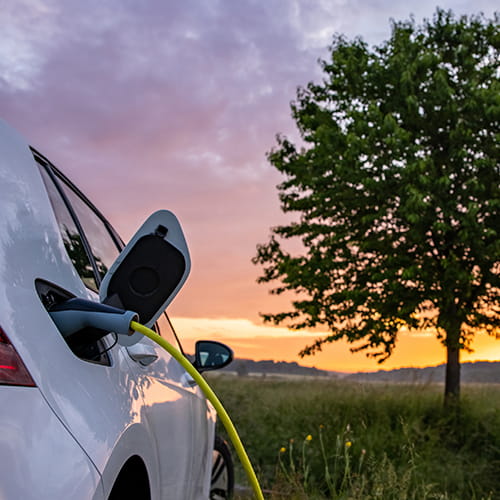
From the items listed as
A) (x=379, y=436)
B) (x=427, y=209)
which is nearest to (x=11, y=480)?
(x=379, y=436)

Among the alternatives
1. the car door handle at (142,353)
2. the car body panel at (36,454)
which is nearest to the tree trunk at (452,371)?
the car door handle at (142,353)

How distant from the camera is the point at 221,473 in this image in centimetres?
484

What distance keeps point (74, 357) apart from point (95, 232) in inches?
44.9

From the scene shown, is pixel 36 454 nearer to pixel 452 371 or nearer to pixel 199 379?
pixel 199 379

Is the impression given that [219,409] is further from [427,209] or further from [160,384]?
[427,209]

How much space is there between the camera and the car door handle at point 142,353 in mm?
2021

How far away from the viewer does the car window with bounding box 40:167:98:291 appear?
1893 mm

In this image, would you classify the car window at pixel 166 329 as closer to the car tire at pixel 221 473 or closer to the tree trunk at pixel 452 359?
the car tire at pixel 221 473

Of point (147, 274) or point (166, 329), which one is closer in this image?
point (147, 274)

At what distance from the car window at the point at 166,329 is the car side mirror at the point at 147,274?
1242 millimetres

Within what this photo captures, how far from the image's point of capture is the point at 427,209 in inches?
467

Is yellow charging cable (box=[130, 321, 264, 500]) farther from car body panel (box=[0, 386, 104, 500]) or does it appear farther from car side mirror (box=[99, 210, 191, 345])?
car body panel (box=[0, 386, 104, 500])

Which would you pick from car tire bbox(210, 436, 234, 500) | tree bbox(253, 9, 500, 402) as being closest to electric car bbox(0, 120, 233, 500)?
car tire bbox(210, 436, 234, 500)

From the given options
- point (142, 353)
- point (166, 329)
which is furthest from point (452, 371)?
point (142, 353)
